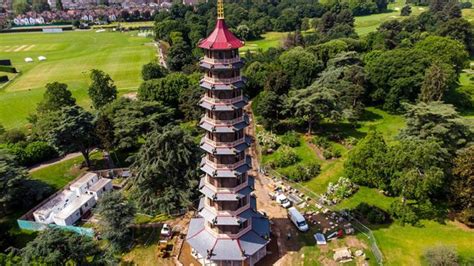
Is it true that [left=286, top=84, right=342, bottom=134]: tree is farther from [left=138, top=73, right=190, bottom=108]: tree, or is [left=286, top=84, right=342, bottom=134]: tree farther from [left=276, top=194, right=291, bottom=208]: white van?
[left=138, top=73, right=190, bottom=108]: tree

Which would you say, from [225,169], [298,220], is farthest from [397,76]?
[225,169]

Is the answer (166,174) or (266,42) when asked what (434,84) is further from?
(266,42)

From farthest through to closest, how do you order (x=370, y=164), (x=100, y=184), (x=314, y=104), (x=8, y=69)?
(x=8, y=69) → (x=314, y=104) → (x=100, y=184) → (x=370, y=164)

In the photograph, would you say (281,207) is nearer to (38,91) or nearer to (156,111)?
(156,111)

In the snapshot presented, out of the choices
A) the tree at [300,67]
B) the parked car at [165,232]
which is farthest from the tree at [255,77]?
the parked car at [165,232]

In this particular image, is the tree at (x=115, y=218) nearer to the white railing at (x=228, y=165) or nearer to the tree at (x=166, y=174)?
the tree at (x=166, y=174)

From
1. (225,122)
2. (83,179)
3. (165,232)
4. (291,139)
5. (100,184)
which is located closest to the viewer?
(225,122)

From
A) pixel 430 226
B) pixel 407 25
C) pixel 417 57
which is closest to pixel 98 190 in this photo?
pixel 430 226
